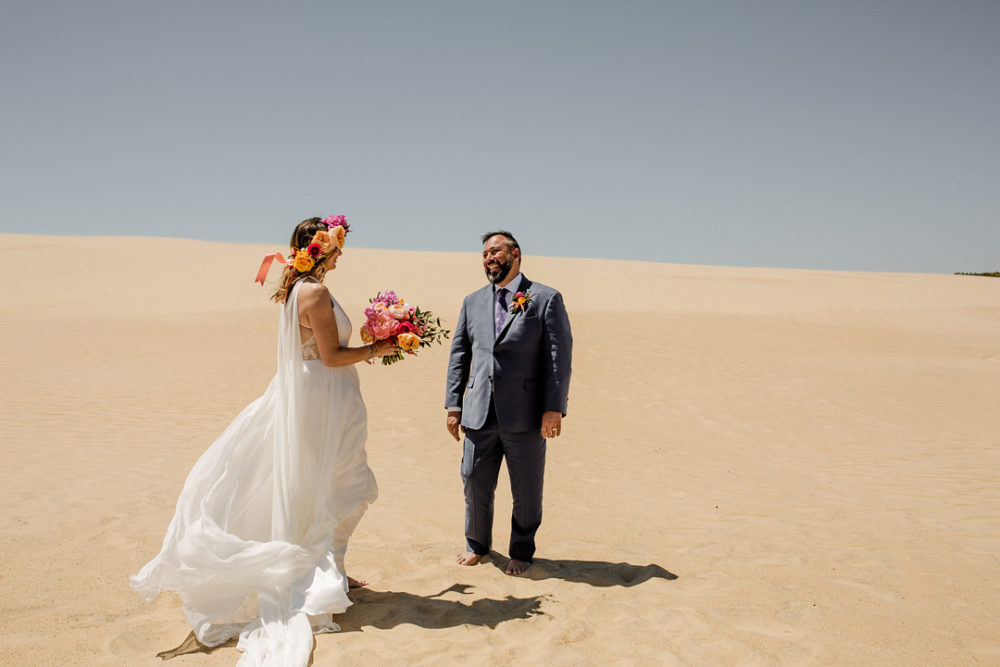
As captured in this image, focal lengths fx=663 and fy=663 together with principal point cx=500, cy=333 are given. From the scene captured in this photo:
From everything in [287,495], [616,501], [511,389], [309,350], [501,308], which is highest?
[501,308]

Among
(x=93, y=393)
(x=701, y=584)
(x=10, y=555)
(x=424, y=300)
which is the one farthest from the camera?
(x=424, y=300)

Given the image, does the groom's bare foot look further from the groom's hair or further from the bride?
the groom's hair

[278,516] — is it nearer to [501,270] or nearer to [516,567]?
[516,567]

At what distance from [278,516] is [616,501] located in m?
3.82

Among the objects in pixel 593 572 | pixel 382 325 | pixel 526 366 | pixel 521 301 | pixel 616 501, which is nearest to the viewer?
pixel 382 325

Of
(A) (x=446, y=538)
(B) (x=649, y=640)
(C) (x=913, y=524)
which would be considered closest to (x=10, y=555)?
(A) (x=446, y=538)

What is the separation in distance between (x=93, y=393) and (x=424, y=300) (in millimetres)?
14200

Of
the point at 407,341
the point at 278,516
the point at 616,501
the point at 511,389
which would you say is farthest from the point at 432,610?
the point at 616,501

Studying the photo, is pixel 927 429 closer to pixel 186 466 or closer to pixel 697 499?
pixel 697 499

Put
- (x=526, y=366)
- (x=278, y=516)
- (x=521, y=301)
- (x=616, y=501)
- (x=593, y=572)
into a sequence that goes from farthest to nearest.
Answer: (x=616, y=501) < (x=593, y=572) < (x=526, y=366) < (x=521, y=301) < (x=278, y=516)

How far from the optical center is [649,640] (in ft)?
11.4

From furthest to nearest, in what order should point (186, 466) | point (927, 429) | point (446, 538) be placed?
point (927, 429) < point (186, 466) < point (446, 538)

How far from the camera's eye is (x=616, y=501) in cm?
654

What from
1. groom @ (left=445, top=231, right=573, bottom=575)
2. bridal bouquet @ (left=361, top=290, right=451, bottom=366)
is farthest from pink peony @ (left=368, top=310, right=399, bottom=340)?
groom @ (left=445, top=231, right=573, bottom=575)
